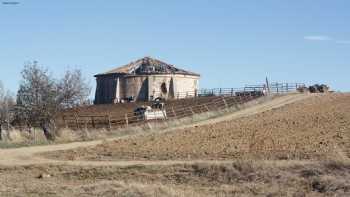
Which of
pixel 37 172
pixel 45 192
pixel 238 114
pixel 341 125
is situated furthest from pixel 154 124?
pixel 45 192

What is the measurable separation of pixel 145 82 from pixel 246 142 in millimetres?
60121

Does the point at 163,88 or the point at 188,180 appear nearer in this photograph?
the point at 188,180

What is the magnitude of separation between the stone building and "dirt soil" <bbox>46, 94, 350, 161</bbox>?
45.2 metres

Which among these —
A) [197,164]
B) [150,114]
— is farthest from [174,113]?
[197,164]

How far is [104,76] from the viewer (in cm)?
9581

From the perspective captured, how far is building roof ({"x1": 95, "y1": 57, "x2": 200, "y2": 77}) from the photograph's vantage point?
9308 centimetres

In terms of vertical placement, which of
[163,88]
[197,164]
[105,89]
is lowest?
[197,164]

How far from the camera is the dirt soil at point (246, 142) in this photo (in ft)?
90.2

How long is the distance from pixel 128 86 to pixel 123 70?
12.2 feet

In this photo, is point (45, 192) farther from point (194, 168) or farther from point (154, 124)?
point (154, 124)

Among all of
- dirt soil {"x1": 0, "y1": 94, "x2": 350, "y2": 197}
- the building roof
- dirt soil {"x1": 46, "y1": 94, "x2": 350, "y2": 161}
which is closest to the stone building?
the building roof

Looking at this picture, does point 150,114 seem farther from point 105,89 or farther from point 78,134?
point 105,89

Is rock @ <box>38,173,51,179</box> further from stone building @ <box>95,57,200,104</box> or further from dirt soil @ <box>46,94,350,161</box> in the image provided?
stone building @ <box>95,57,200,104</box>

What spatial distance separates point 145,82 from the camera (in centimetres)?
9144
